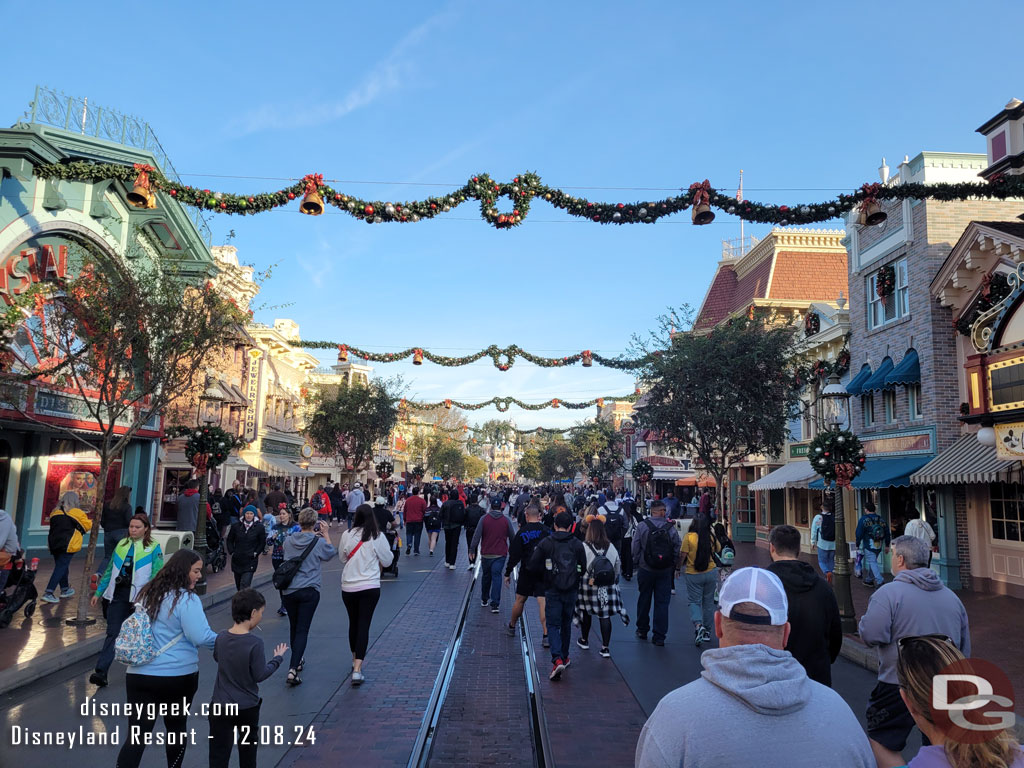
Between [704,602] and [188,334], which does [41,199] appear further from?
[704,602]

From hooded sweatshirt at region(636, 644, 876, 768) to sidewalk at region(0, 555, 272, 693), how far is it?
746 centimetres

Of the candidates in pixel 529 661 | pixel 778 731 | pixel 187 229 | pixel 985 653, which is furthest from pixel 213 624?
pixel 187 229

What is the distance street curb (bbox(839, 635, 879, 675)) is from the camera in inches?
328

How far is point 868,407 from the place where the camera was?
20.2 meters

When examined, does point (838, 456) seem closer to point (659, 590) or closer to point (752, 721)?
point (659, 590)

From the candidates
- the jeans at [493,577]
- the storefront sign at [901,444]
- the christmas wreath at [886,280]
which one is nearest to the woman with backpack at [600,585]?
the jeans at [493,577]

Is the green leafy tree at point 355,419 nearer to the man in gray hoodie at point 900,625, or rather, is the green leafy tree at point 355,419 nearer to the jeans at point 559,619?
the jeans at point 559,619

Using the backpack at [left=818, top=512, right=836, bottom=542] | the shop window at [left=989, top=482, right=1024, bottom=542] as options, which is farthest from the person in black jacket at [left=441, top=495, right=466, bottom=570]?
the shop window at [left=989, top=482, right=1024, bottom=542]

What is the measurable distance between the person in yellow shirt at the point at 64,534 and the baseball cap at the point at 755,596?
38.8 feet

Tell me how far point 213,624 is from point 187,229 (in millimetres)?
13951

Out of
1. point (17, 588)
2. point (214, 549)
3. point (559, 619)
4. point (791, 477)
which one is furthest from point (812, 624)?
point (791, 477)

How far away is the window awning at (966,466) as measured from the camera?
544 inches

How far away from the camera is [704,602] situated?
9242mm

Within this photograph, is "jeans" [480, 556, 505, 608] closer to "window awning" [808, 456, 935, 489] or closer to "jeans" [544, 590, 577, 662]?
"jeans" [544, 590, 577, 662]
